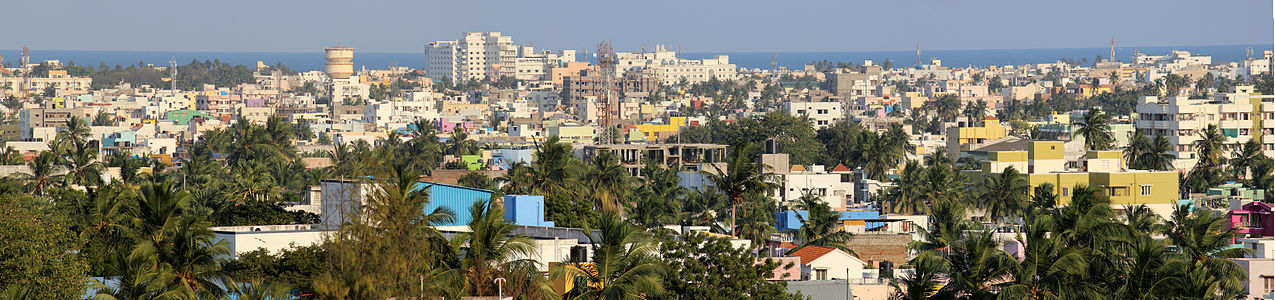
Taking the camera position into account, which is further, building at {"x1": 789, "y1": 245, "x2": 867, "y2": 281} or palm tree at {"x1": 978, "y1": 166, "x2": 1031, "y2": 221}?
palm tree at {"x1": 978, "y1": 166, "x2": 1031, "y2": 221}

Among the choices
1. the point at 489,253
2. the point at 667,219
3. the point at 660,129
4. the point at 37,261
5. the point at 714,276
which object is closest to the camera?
the point at 37,261

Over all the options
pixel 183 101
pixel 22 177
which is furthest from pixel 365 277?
pixel 183 101

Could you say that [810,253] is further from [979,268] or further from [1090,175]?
[1090,175]

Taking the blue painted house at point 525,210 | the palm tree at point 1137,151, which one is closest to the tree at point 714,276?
the blue painted house at point 525,210

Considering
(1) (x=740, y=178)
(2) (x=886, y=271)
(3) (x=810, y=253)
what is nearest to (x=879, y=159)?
(1) (x=740, y=178)

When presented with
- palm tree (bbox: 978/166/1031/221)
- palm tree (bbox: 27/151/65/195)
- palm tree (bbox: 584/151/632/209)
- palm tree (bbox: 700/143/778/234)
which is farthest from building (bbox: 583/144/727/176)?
palm tree (bbox: 700/143/778/234)

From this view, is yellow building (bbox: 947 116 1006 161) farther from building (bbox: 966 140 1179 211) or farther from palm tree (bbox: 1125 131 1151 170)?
building (bbox: 966 140 1179 211)

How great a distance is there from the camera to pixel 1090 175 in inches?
2330

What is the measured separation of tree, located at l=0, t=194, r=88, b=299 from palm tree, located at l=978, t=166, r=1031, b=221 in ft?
115

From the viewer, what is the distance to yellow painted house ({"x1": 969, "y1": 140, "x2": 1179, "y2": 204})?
5862 cm

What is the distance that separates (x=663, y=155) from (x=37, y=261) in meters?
50.4

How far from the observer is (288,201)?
179 ft

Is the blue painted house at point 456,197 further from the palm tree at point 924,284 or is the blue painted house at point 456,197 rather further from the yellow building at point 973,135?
the yellow building at point 973,135

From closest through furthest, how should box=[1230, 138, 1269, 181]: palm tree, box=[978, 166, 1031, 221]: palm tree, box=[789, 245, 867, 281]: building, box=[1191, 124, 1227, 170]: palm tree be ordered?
1. box=[789, 245, 867, 281]: building
2. box=[978, 166, 1031, 221]: palm tree
3. box=[1230, 138, 1269, 181]: palm tree
4. box=[1191, 124, 1227, 170]: palm tree
